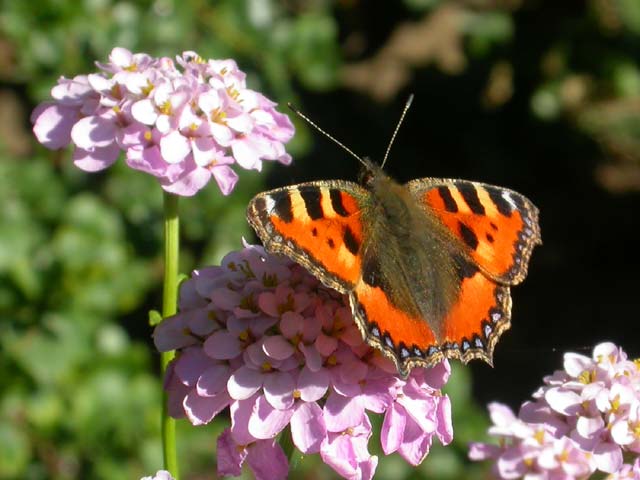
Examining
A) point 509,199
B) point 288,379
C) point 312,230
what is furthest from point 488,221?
point 288,379

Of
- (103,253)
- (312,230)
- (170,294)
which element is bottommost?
(103,253)

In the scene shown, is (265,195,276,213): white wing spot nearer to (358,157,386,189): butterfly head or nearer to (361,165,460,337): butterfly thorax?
(361,165,460,337): butterfly thorax

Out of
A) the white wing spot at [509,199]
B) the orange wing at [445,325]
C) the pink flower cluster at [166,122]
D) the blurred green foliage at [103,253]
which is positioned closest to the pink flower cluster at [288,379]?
the orange wing at [445,325]

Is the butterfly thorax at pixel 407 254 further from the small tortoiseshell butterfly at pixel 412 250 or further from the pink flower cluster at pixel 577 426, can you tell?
the pink flower cluster at pixel 577 426

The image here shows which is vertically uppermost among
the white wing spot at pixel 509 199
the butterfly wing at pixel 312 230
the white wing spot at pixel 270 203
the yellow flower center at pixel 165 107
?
the yellow flower center at pixel 165 107

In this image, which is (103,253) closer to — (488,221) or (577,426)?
(488,221)
